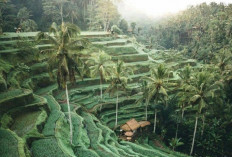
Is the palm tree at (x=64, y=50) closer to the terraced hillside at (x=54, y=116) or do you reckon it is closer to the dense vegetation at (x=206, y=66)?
the terraced hillside at (x=54, y=116)

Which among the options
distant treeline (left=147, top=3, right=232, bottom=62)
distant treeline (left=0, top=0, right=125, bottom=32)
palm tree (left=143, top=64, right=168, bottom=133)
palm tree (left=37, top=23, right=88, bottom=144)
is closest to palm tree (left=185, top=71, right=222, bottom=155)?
palm tree (left=143, top=64, right=168, bottom=133)

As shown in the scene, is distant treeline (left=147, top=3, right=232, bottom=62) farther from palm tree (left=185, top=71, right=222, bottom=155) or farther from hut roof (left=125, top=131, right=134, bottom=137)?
hut roof (left=125, top=131, right=134, bottom=137)

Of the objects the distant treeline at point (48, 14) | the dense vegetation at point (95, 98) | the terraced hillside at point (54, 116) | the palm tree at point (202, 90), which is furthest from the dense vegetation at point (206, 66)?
the distant treeline at point (48, 14)

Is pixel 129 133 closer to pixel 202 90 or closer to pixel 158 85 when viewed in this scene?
pixel 158 85

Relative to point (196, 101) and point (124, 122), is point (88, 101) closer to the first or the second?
point (124, 122)

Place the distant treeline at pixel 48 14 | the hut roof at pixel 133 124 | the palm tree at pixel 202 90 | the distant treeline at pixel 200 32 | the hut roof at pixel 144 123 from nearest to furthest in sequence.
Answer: the palm tree at pixel 202 90, the hut roof at pixel 133 124, the hut roof at pixel 144 123, the distant treeline at pixel 48 14, the distant treeline at pixel 200 32

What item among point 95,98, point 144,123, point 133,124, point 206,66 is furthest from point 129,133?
point 206,66
